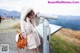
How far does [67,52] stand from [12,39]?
15.6 inches

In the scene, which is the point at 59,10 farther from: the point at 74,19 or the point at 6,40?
the point at 6,40

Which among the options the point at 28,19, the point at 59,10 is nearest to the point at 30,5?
the point at 28,19

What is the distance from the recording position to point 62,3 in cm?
124

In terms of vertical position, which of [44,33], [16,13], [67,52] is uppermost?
[16,13]

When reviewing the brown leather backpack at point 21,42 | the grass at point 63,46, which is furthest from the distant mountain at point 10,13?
the grass at point 63,46

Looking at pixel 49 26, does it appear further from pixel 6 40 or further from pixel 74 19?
pixel 6 40

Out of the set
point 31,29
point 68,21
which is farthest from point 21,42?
point 68,21

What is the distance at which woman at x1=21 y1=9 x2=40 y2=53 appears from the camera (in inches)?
48.9

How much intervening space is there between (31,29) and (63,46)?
254 mm

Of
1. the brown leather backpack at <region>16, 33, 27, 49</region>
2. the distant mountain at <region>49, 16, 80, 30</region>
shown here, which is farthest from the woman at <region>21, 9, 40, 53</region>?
the distant mountain at <region>49, 16, 80, 30</region>

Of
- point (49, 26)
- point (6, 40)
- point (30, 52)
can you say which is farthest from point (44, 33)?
point (6, 40)

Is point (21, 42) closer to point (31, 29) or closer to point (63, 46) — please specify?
point (31, 29)

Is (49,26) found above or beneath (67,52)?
above

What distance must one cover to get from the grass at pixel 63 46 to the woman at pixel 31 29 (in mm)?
112
